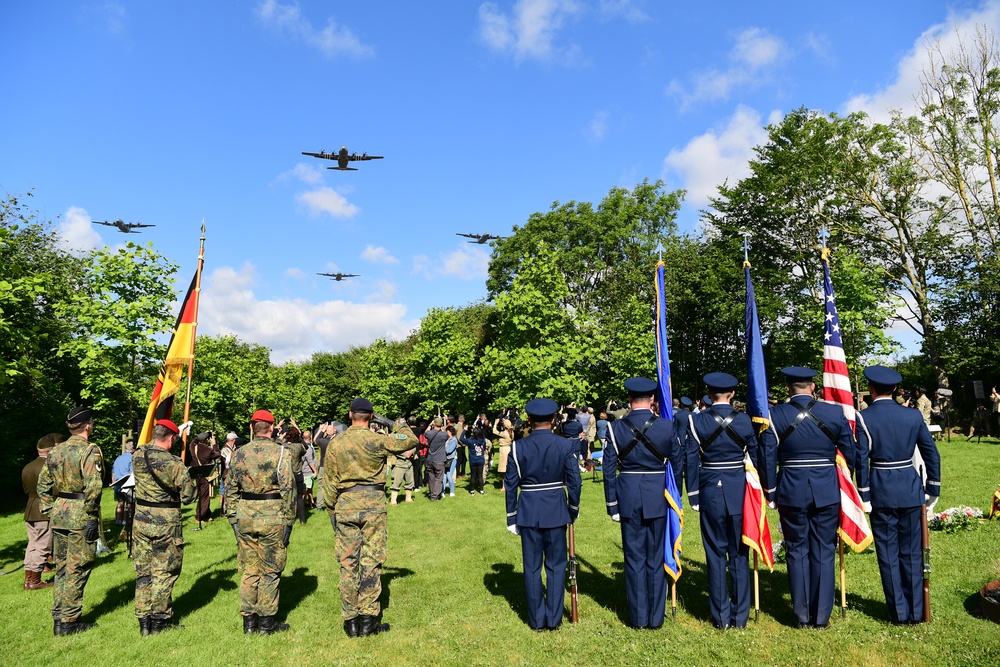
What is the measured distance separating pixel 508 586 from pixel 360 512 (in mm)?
2949

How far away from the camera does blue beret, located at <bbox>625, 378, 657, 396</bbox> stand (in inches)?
280

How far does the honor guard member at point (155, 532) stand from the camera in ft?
23.7

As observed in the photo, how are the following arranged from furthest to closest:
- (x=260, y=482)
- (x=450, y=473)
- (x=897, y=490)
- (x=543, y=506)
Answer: (x=450, y=473) < (x=260, y=482) < (x=543, y=506) < (x=897, y=490)

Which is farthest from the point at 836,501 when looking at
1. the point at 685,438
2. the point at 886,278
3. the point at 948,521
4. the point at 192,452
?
the point at 886,278

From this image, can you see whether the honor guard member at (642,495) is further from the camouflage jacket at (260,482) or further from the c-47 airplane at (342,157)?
the c-47 airplane at (342,157)

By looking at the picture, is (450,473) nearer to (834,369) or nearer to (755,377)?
(755,377)

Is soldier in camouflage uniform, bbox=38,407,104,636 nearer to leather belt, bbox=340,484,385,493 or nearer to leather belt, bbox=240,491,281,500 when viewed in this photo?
leather belt, bbox=240,491,281,500

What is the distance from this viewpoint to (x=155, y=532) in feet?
23.7

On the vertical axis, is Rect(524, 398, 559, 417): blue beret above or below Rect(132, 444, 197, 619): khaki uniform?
above

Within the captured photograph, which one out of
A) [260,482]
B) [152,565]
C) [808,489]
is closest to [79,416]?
[152,565]

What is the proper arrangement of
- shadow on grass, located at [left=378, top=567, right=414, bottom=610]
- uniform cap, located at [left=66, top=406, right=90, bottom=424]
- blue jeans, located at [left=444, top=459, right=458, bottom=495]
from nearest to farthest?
1. uniform cap, located at [left=66, top=406, right=90, bottom=424]
2. shadow on grass, located at [left=378, top=567, right=414, bottom=610]
3. blue jeans, located at [left=444, top=459, right=458, bottom=495]

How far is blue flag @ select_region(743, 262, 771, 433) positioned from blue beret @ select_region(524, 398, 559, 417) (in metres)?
2.39

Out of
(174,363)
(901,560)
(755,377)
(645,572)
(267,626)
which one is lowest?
(267,626)

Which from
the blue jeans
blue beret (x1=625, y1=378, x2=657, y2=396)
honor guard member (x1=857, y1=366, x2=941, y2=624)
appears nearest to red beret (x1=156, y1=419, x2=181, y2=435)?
blue beret (x1=625, y1=378, x2=657, y2=396)
